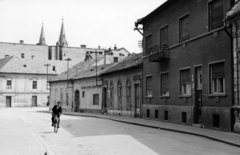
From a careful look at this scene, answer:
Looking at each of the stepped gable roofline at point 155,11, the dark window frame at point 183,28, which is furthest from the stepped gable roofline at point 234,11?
the stepped gable roofline at point 155,11

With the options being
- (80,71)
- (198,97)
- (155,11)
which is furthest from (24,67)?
(198,97)

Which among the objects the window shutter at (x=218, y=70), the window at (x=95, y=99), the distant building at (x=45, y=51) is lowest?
the window at (x=95, y=99)

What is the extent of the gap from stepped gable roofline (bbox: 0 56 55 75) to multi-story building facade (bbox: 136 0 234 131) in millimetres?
49777

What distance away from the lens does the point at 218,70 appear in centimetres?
1820

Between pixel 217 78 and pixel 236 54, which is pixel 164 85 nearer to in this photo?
pixel 217 78

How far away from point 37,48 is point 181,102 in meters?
88.1

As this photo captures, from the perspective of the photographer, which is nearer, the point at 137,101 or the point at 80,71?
the point at 137,101

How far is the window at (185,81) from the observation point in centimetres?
2139

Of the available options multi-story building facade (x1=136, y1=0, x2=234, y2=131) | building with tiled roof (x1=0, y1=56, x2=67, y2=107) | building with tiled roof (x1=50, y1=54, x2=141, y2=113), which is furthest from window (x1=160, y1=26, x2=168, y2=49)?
building with tiled roof (x1=0, y1=56, x2=67, y2=107)

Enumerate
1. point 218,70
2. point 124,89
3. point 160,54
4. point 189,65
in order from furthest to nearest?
→ point 124,89 → point 160,54 → point 189,65 → point 218,70

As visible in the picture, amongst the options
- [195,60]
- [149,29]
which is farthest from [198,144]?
[149,29]

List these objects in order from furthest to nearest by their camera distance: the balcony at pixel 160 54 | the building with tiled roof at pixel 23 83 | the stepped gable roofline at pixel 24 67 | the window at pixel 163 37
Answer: the stepped gable roofline at pixel 24 67 → the building with tiled roof at pixel 23 83 → the window at pixel 163 37 → the balcony at pixel 160 54

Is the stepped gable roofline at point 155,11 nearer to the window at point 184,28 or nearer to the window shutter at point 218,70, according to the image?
the window at point 184,28

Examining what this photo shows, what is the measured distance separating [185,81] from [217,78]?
3602mm
